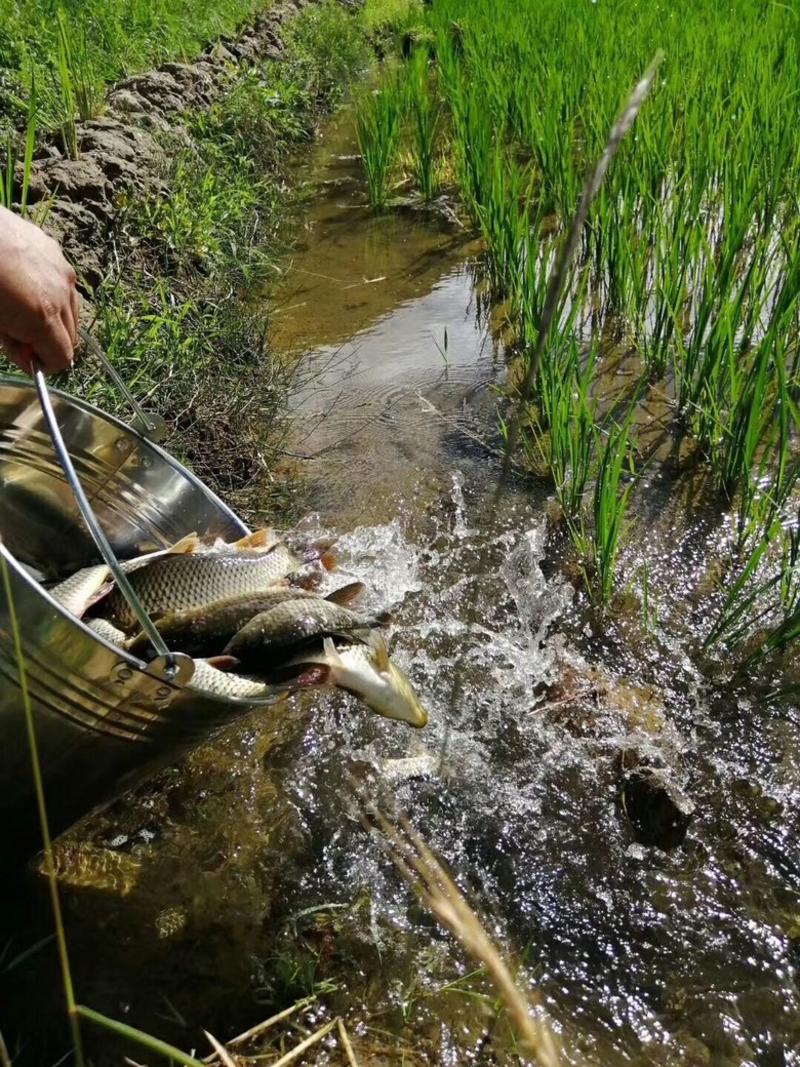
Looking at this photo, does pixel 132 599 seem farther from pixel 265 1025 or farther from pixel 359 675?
pixel 265 1025

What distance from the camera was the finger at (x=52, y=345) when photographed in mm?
1396

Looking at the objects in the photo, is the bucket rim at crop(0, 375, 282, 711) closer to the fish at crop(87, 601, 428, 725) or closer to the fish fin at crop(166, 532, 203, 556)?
the fish at crop(87, 601, 428, 725)

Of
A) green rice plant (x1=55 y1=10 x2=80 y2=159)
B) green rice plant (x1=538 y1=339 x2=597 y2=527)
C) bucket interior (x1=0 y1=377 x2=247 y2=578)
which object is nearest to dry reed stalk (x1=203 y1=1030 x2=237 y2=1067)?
bucket interior (x1=0 y1=377 x2=247 y2=578)

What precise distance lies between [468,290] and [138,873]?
354cm

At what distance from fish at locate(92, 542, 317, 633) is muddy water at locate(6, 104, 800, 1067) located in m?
0.49

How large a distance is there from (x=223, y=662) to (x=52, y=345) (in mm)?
639

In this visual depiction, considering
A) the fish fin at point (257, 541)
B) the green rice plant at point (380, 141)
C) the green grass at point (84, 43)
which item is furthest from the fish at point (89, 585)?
the green rice plant at point (380, 141)

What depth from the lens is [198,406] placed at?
3076mm

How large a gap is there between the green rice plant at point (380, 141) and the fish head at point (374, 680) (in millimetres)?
4405

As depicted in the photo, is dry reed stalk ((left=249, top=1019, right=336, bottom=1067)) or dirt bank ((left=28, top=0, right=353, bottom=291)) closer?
dry reed stalk ((left=249, top=1019, right=336, bottom=1067))

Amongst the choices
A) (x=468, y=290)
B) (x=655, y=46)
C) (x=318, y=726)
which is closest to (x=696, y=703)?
(x=318, y=726)

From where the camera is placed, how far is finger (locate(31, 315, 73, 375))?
55.0 inches

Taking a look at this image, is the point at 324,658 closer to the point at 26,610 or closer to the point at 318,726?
the point at 26,610

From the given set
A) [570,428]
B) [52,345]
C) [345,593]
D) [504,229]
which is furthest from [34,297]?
[504,229]
